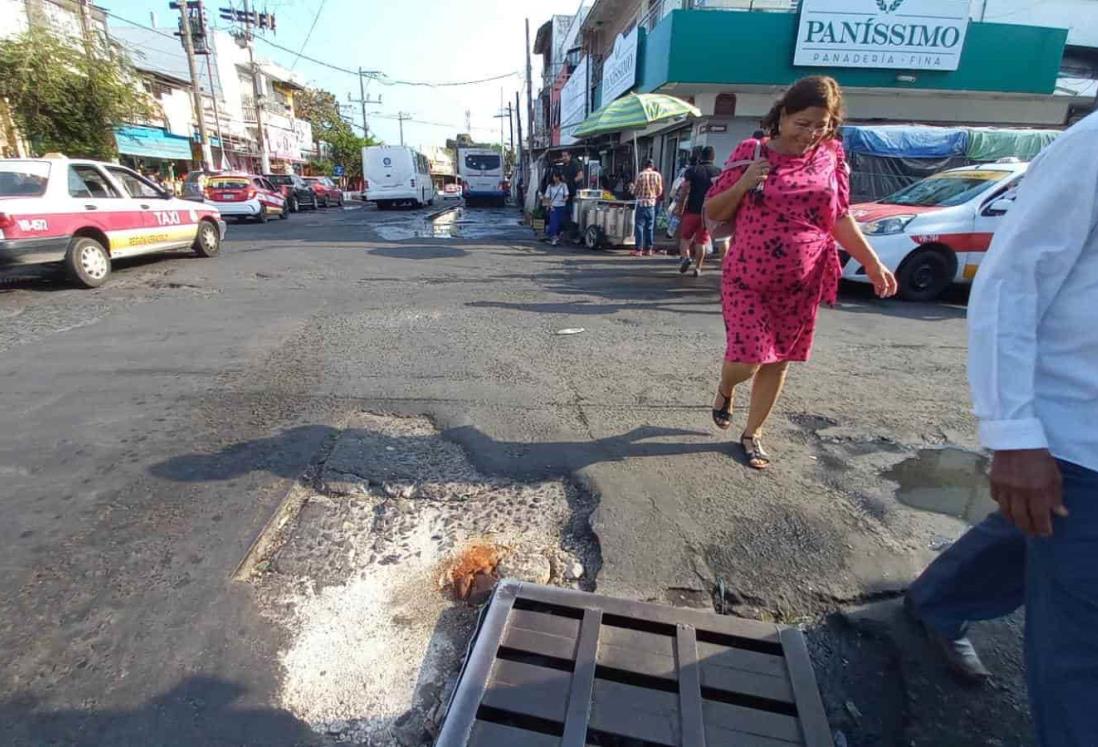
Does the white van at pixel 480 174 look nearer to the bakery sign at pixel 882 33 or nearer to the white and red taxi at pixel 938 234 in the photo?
the bakery sign at pixel 882 33

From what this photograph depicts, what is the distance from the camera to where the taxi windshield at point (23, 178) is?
6.64 m

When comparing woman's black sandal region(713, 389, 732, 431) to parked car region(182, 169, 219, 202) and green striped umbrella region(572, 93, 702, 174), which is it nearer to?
green striped umbrella region(572, 93, 702, 174)

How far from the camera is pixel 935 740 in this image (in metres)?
1.66

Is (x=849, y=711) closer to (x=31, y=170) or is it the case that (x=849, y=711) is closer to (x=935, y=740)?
(x=935, y=740)

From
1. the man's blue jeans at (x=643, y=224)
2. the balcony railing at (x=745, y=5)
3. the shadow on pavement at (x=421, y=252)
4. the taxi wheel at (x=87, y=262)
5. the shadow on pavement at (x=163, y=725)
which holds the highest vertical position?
the balcony railing at (x=745, y=5)

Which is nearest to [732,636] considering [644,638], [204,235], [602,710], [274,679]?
[644,638]

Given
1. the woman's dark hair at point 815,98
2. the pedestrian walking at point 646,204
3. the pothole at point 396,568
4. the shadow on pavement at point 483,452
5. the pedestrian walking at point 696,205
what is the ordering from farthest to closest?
the pedestrian walking at point 646,204 < the pedestrian walking at point 696,205 < the shadow on pavement at point 483,452 < the woman's dark hair at point 815,98 < the pothole at point 396,568

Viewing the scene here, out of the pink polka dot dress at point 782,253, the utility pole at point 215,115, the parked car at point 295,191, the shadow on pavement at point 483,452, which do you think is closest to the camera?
the pink polka dot dress at point 782,253

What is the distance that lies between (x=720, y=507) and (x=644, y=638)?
0.93m

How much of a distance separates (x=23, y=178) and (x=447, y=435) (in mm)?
6907

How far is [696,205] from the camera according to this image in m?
8.43

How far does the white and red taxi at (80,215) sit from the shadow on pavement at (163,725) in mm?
6862

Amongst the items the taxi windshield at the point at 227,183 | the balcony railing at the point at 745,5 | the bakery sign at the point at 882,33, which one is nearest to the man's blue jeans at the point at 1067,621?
the bakery sign at the point at 882,33

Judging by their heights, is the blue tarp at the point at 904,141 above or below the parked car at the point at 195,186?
above
